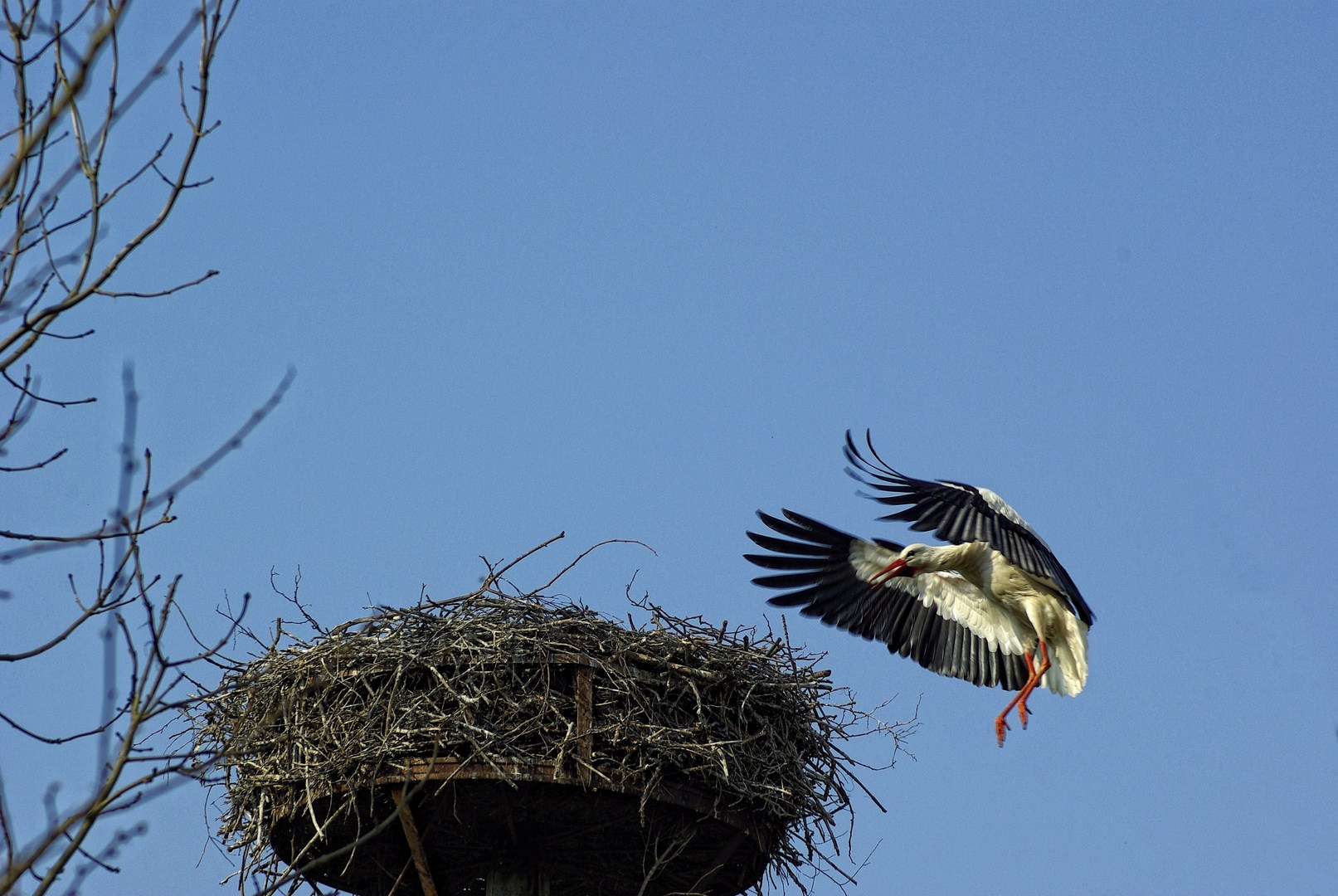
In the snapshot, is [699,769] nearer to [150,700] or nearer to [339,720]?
[339,720]

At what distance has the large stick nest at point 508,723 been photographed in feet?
23.3

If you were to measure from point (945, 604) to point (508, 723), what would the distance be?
4.75 meters

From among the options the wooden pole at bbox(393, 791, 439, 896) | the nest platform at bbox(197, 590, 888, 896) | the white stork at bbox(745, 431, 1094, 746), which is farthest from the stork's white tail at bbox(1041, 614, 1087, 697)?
the wooden pole at bbox(393, 791, 439, 896)

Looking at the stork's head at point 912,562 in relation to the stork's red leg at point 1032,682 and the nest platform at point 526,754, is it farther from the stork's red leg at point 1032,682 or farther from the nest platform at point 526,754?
the nest platform at point 526,754

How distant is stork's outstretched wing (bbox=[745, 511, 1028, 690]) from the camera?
1080 cm

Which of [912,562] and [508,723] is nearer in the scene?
[508,723]

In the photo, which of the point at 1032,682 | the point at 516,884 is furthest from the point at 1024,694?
the point at 516,884

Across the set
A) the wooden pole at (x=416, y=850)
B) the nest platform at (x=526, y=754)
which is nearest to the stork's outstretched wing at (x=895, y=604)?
the nest platform at (x=526, y=754)

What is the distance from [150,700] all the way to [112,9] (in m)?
1.59

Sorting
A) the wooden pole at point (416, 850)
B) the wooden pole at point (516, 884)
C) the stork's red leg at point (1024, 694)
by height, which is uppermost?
the stork's red leg at point (1024, 694)

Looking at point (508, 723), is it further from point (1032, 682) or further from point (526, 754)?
point (1032, 682)

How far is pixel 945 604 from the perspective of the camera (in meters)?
11.1

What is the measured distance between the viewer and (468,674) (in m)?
7.28

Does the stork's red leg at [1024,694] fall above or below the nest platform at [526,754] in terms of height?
above
